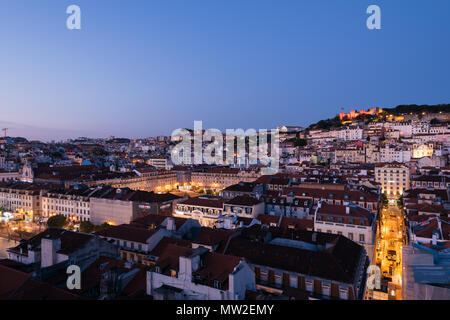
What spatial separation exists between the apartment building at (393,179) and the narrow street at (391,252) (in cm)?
1508

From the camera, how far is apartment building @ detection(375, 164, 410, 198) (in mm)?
66625

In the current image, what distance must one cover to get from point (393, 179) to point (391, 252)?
3664 centimetres

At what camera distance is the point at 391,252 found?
35719mm

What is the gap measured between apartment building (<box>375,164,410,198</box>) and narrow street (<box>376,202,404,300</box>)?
15075mm

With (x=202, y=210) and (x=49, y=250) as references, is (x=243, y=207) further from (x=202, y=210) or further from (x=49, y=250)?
(x=49, y=250)

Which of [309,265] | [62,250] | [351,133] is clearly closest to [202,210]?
[62,250]

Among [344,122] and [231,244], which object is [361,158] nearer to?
[344,122]

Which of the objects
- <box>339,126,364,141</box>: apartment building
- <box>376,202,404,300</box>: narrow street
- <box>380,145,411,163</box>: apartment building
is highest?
<box>339,126,364,141</box>: apartment building

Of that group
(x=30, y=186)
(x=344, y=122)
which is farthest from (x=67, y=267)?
(x=344, y=122)

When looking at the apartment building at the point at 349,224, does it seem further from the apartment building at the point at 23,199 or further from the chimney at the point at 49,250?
the apartment building at the point at 23,199

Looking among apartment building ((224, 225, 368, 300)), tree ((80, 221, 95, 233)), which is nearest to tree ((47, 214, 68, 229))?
tree ((80, 221, 95, 233))

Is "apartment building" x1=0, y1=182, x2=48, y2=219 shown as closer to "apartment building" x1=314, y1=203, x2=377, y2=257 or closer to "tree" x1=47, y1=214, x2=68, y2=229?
"tree" x1=47, y1=214, x2=68, y2=229

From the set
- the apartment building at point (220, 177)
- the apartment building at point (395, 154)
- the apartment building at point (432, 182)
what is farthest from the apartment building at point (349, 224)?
the apartment building at point (395, 154)
